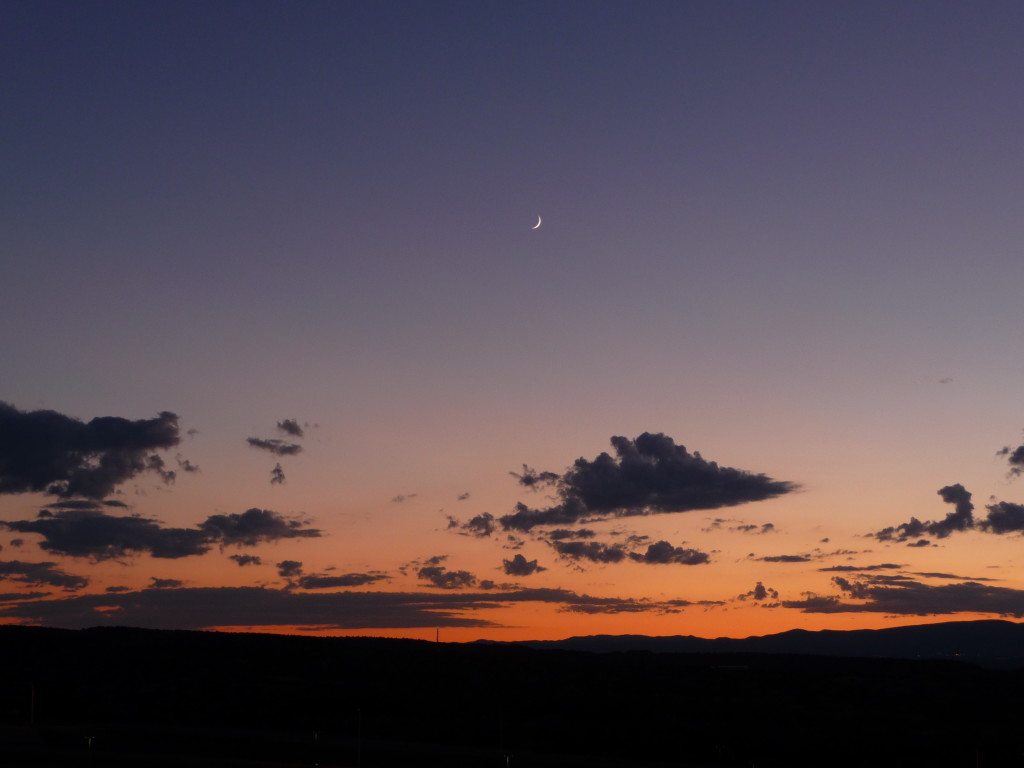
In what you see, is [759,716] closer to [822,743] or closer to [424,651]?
[822,743]

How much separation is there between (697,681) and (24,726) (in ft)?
150

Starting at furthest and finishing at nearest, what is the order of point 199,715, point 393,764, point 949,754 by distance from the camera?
point 199,715 < point 949,754 < point 393,764

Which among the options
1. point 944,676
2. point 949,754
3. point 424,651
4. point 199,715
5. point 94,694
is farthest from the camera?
point 424,651

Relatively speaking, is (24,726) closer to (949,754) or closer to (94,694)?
(94,694)

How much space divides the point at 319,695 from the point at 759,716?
93.7ft

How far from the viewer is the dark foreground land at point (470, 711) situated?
48.5 m

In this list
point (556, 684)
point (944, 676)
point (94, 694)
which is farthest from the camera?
point (944, 676)

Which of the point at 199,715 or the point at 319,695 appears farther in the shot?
the point at 319,695

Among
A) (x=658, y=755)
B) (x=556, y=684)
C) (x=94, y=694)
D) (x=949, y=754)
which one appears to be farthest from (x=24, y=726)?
(x=949, y=754)

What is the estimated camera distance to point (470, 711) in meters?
65.1

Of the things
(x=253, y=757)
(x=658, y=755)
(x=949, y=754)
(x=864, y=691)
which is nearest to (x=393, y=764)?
(x=253, y=757)

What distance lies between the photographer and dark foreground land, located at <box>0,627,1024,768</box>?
159 ft

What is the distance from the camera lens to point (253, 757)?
45.9m

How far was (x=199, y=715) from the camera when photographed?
6194 cm
